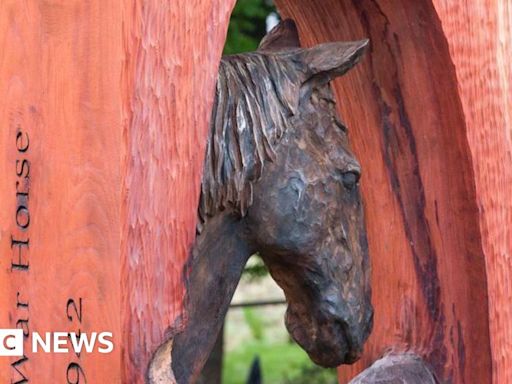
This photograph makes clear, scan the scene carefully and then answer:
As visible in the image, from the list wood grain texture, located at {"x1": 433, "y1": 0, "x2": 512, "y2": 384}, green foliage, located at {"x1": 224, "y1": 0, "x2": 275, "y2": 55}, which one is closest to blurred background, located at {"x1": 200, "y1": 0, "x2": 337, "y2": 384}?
green foliage, located at {"x1": 224, "y1": 0, "x2": 275, "y2": 55}

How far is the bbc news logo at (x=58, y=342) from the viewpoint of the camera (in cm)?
120

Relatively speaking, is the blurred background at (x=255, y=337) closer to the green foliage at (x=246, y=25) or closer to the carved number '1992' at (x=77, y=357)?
the green foliage at (x=246, y=25)

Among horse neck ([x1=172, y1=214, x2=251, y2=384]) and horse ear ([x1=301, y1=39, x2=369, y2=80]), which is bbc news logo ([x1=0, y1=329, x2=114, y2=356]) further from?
horse ear ([x1=301, y1=39, x2=369, y2=80])

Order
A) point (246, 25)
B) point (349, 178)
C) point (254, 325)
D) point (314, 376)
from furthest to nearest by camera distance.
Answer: point (254, 325) < point (314, 376) < point (246, 25) < point (349, 178)

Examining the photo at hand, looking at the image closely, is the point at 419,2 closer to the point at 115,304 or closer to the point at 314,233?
the point at 314,233

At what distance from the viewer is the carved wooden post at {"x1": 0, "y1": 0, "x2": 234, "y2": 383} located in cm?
121

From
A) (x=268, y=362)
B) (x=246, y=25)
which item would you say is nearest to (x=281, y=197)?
(x=246, y=25)

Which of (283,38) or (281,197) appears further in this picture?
(283,38)

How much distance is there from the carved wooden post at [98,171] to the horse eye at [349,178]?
0.32m

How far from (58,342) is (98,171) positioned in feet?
0.56

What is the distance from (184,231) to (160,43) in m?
0.19

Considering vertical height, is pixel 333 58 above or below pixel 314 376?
above

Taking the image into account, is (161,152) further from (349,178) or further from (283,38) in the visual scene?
(283,38)

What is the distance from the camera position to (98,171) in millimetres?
1213
